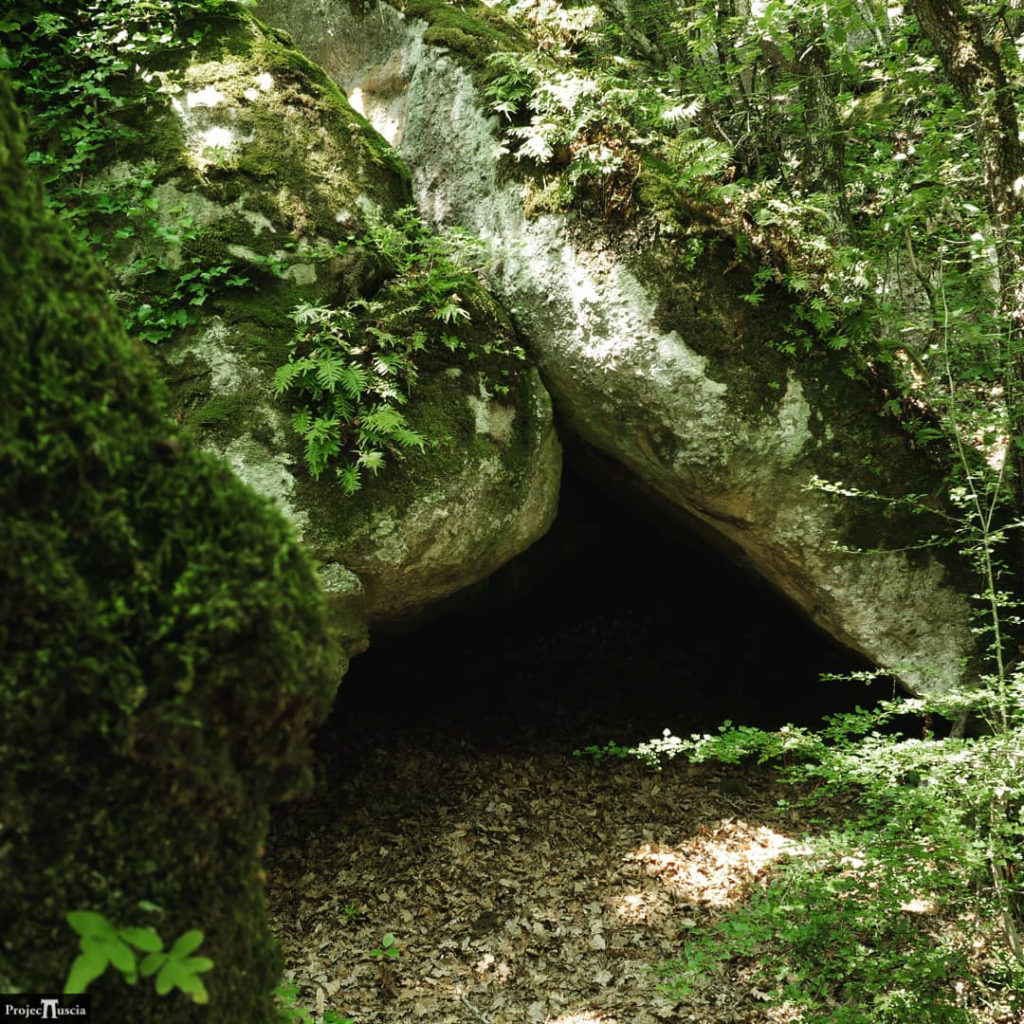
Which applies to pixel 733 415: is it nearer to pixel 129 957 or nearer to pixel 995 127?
pixel 995 127

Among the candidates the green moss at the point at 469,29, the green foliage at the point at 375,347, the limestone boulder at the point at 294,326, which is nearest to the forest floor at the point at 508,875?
the limestone boulder at the point at 294,326

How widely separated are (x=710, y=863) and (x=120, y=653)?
5.40m

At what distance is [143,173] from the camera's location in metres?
4.93

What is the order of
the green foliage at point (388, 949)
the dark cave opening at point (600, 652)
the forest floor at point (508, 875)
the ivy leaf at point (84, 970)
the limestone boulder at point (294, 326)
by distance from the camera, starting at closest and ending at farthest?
the ivy leaf at point (84, 970) < the forest floor at point (508, 875) < the limestone boulder at point (294, 326) < the green foliage at point (388, 949) < the dark cave opening at point (600, 652)

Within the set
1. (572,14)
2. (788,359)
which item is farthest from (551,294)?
(572,14)

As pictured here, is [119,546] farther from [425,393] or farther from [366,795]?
[366,795]

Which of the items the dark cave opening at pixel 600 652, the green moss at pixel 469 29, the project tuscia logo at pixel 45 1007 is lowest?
the dark cave opening at pixel 600 652

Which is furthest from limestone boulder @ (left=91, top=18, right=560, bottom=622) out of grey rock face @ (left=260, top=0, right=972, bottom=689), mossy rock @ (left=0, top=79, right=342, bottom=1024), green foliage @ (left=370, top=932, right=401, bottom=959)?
mossy rock @ (left=0, top=79, right=342, bottom=1024)

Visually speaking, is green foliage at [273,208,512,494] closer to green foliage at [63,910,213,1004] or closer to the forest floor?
the forest floor

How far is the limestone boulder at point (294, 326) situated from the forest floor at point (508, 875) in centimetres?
184

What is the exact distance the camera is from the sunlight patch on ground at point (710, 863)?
5.21 m

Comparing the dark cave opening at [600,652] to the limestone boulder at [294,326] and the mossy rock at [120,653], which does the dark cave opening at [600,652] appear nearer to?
the limestone boulder at [294,326]

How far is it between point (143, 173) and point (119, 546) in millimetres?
4633

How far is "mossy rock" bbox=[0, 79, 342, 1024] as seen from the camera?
123 centimetres
